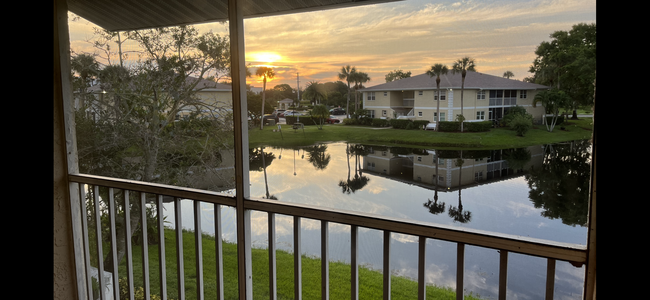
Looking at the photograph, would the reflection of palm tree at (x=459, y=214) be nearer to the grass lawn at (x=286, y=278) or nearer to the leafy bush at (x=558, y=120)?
the grass lawn at (x=286, y=278)

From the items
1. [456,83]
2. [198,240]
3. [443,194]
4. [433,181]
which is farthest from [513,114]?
[198,240]

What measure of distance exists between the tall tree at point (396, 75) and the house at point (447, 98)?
411 millimetres

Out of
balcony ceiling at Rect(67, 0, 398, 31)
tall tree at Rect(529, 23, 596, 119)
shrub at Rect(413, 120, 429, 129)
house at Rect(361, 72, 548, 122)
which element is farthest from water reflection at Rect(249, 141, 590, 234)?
balcony ceiling at Rect(67, 0, 398, 31)

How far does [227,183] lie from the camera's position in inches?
148

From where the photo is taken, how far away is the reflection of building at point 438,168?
4258mm

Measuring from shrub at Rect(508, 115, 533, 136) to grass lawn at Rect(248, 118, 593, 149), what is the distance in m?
0.05

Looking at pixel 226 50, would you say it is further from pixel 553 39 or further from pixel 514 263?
pixel 514 263

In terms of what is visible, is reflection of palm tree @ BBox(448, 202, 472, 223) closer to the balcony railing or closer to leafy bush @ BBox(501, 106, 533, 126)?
leafy bush @ BBox(501, 106, 533, 126)

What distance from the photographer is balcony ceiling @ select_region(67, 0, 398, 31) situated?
2.40 metres

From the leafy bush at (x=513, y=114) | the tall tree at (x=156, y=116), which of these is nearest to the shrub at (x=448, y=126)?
the leafy bush at (x=513, y=114)
